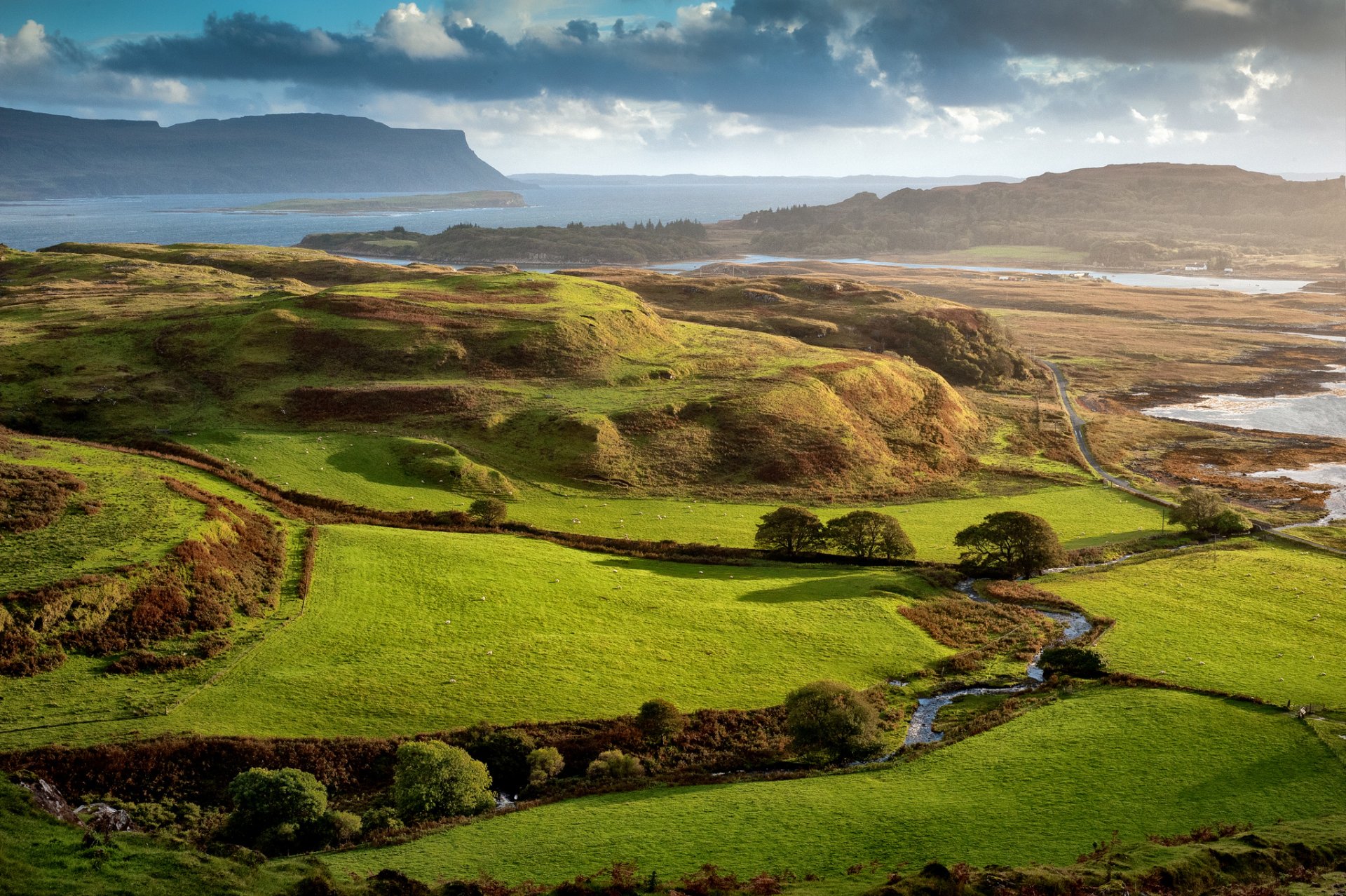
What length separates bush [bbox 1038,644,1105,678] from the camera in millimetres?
41906

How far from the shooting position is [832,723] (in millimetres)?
34625

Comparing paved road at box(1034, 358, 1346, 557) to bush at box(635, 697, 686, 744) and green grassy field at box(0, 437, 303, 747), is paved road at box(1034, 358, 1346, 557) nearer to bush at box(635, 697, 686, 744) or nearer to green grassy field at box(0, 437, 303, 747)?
bush at box(635, 697, 686, 744)

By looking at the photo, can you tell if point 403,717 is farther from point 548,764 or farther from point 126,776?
point 126,776

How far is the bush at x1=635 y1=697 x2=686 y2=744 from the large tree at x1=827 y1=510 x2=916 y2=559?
1012 inches

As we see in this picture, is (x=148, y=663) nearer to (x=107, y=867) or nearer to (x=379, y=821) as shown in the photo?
(x=379, y=821)

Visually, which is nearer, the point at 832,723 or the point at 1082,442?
the point at 832,723

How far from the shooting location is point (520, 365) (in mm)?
89875

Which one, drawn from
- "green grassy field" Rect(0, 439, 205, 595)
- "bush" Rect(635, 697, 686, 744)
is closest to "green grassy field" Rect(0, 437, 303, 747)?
"green grassy field" Rect(0, 439, 205, 595)

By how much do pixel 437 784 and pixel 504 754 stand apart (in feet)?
11.9

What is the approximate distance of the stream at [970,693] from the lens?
37531mm

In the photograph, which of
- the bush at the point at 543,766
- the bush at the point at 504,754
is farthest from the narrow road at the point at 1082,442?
the bush at the point at 504,754

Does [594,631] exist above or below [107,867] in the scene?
below

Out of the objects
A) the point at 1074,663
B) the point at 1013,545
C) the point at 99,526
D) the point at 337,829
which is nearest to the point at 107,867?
the point at 337,829

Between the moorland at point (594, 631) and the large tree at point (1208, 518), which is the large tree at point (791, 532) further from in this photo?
the large tree at point (1208, 518)
